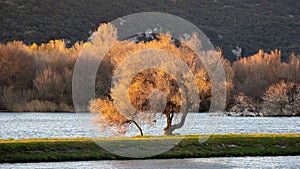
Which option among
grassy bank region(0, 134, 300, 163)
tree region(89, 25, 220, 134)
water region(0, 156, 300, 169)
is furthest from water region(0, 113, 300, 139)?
water region(0, 156, 300, 169)

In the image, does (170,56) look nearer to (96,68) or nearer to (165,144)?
(165,144)

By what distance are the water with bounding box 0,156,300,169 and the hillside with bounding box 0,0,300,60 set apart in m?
80.9

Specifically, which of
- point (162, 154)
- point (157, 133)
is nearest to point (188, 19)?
point (157, 133)

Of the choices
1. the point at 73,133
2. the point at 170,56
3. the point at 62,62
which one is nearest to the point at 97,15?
the point at 62,62

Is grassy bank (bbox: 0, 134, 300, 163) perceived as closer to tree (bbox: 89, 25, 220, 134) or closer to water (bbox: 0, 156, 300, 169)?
Result: water (bbox: 0, 156, 300, 169)

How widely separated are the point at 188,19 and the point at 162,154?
332 feet

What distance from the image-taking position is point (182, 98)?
127 feet

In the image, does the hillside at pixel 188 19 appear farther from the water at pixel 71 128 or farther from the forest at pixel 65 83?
the water at pixel 71 128

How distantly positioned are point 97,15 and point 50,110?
2153 inches

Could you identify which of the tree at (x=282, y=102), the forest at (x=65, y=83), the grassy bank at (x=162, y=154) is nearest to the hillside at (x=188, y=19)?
the forest at (x=65, y=83)

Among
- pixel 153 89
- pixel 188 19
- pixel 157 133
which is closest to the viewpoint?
pixel 153 89

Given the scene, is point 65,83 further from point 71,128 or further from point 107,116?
point 107,116

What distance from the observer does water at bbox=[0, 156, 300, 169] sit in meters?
29.6

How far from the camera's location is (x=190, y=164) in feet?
100
